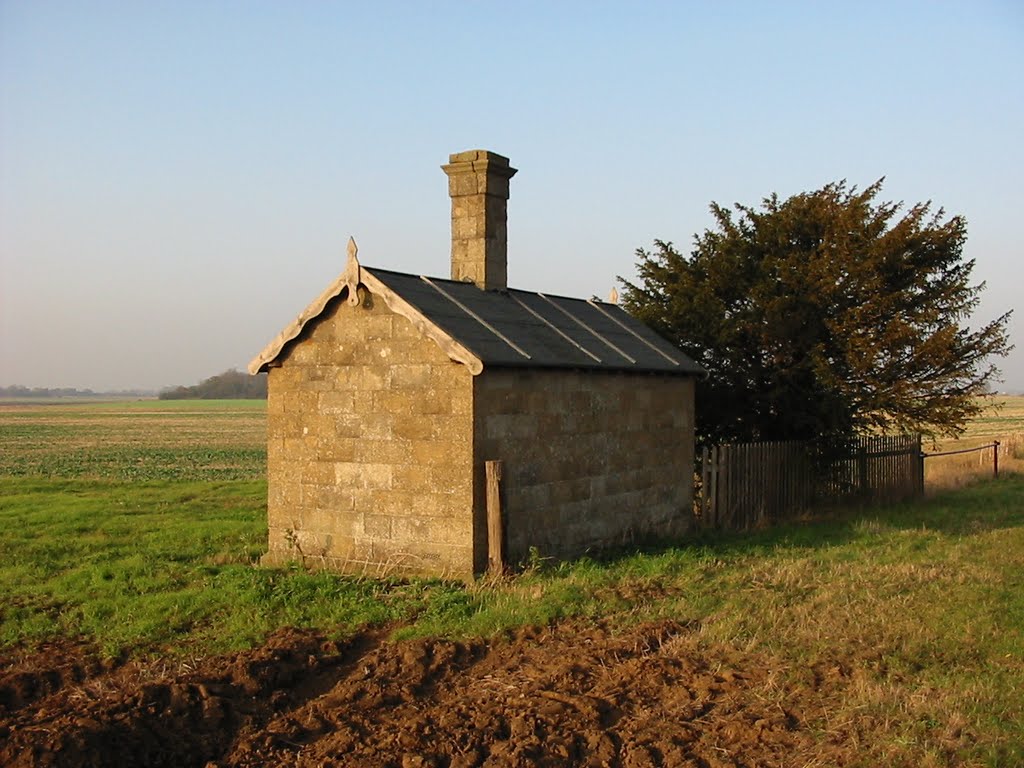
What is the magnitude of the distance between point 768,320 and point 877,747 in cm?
1250

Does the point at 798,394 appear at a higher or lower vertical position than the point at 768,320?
lower

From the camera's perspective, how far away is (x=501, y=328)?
40.8ft

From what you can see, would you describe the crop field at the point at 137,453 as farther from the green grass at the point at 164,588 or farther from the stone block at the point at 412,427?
the stone block at the point at 412,427

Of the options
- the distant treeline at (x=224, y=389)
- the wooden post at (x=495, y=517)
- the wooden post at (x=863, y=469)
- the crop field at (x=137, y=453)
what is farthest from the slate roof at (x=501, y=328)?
the distant treeline at (x=224, y=389)

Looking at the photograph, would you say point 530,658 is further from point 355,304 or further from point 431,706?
point 355,304

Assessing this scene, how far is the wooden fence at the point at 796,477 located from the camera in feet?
52.5

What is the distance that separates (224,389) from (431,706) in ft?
567

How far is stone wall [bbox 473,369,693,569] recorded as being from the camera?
38.0ft

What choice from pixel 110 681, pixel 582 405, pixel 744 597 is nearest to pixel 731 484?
pixel 582 405

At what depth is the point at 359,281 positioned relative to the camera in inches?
465

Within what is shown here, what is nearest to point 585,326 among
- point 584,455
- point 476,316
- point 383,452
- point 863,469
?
point 584,455

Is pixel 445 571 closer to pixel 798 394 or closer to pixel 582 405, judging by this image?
pixel 582 405

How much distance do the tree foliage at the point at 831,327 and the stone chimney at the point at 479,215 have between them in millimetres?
5541

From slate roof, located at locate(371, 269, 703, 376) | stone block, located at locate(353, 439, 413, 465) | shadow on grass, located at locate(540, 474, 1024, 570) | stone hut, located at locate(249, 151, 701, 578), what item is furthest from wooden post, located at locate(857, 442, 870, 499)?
stone block, located at locate(353, 439, 413, 465)
